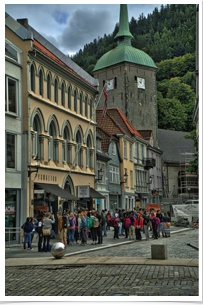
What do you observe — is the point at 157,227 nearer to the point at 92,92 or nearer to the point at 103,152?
the point at 92,92

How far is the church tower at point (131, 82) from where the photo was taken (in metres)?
67.3

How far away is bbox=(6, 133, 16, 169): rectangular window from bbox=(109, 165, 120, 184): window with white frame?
21.5 metres

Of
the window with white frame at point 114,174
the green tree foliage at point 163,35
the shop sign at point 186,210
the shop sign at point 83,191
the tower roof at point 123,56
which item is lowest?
the shop sign at point 186,210

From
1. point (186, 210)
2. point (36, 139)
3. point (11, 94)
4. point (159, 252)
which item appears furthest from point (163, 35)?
point (159, 252)

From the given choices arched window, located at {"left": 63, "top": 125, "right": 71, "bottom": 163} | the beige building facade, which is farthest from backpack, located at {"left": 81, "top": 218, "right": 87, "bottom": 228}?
arched window, located at {"left": 63, "top": 125, "right": 71, "bottom": 163}

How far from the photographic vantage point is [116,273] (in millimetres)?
12125

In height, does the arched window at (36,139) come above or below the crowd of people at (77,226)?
above

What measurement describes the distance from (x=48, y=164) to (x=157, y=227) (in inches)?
314

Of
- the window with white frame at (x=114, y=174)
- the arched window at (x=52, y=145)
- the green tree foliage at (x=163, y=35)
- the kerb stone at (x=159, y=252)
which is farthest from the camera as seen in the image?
the green tree foliage at (x=163, y=35)

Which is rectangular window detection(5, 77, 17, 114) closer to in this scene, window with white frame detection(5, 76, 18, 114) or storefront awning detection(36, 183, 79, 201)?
window with white frame detection(5, 76, 18, 114)

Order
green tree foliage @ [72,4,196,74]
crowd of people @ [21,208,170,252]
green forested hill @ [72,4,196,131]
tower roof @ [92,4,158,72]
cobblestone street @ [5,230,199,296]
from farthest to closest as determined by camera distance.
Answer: green tree foliage @ [72,4,196,74]
green forested hill @ [72,4,196,131]
tower roof @ [92,4,158,72]
crowd of people @ [21,208,170,252]
cobblestone street @ [5,230,199,296]

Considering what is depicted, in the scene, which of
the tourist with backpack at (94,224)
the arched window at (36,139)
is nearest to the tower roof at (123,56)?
the arched window at (36,139)

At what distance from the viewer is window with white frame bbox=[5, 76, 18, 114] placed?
23.8 meters

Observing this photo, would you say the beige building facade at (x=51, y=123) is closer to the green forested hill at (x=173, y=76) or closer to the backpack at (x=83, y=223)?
the backpack at (x=83, y=223)
